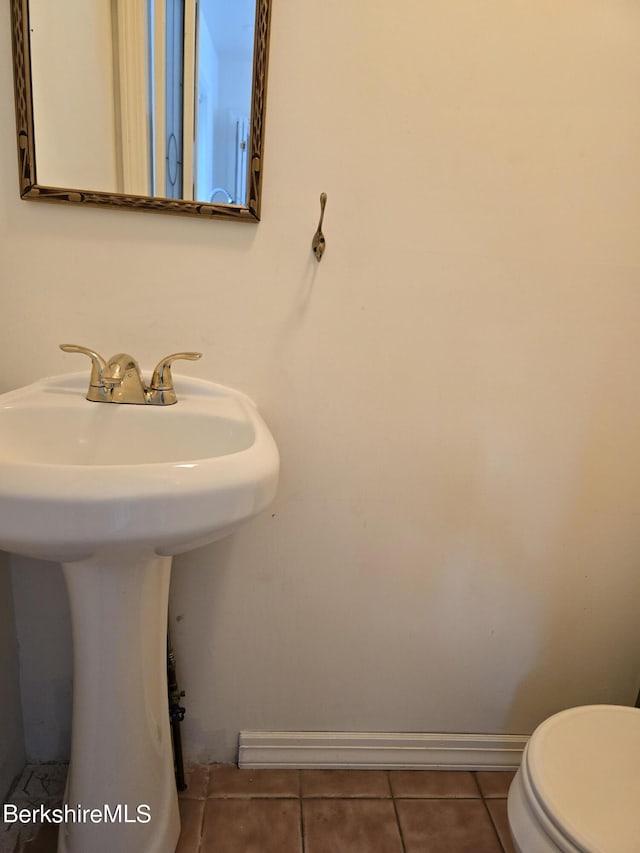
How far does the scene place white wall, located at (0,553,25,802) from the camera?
0.96m

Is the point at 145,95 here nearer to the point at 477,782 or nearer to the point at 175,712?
the point at 175,712

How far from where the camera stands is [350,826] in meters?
1.01

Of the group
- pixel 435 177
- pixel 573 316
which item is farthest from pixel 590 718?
pixel 435 177

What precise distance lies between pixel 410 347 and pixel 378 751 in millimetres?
926

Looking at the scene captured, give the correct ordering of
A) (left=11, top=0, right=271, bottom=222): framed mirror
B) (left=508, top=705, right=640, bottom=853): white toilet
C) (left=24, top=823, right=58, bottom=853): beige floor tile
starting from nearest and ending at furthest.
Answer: (left=508, top=705, right=640, bottom=853): white toilet < (left=11, top=0, right=271, bottom=222): framed mirror < (left=24, top=823, right=58, bottom=853): beige floor tile

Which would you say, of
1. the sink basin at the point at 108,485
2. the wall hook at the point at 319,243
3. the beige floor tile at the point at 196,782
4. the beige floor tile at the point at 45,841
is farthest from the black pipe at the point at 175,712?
the wall hook at the point at 319,243

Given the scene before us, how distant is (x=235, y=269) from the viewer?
34.9 inches

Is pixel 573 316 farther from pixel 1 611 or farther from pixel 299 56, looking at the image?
pixel 1 611

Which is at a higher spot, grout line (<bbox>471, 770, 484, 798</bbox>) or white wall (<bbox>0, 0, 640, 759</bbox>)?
white wall (<bbox>0, 0, 640, 759</bbox>)

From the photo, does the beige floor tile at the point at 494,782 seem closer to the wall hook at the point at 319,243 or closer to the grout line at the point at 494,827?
the grout line at the point at 494,827

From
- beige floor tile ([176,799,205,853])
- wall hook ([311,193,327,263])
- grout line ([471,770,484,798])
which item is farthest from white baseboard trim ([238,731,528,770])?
wall hook ([311,193,327,263])

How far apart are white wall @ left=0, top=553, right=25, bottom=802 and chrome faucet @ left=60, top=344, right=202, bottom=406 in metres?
0.41

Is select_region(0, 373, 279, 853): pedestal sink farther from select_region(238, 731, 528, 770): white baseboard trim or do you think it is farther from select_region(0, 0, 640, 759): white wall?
select_region(238, 731, 528, 770): white baseboard trim

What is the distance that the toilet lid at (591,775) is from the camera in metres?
0.66
